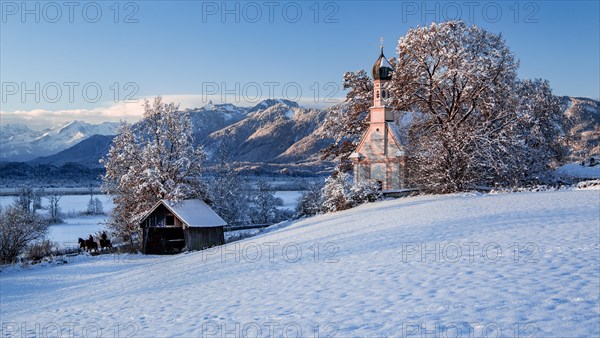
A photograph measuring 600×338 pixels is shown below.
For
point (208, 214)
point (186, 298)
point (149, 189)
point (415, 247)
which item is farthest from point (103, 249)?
point (415, 247)

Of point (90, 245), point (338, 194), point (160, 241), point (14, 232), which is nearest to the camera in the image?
point (338, 194)

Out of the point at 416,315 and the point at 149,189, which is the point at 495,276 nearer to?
the point at 416,315

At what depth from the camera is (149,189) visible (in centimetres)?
4281

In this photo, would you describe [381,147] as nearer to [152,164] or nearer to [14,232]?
[152,164]

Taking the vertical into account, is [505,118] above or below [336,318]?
above

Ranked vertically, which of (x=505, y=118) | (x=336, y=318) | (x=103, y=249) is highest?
(x=505, y=118)

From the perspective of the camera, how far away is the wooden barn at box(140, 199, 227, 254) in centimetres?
3862

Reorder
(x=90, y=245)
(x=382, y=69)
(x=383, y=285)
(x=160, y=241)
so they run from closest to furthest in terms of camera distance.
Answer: (x=383, y=285)
(x=160, y=241)
(x=382, y=69)
(x=90, y=245)

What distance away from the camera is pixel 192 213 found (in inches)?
1559

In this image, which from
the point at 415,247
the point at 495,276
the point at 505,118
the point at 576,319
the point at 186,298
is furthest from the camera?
the point at 505,118

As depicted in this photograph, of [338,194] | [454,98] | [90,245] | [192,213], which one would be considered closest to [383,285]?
[338,194]

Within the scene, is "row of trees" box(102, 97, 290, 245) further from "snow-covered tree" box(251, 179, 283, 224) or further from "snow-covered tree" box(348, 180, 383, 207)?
"snow-covered tree" box(251, 179, 283, 224)

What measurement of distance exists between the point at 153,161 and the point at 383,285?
3252 centimetres

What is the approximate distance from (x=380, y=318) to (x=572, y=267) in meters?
6.02
